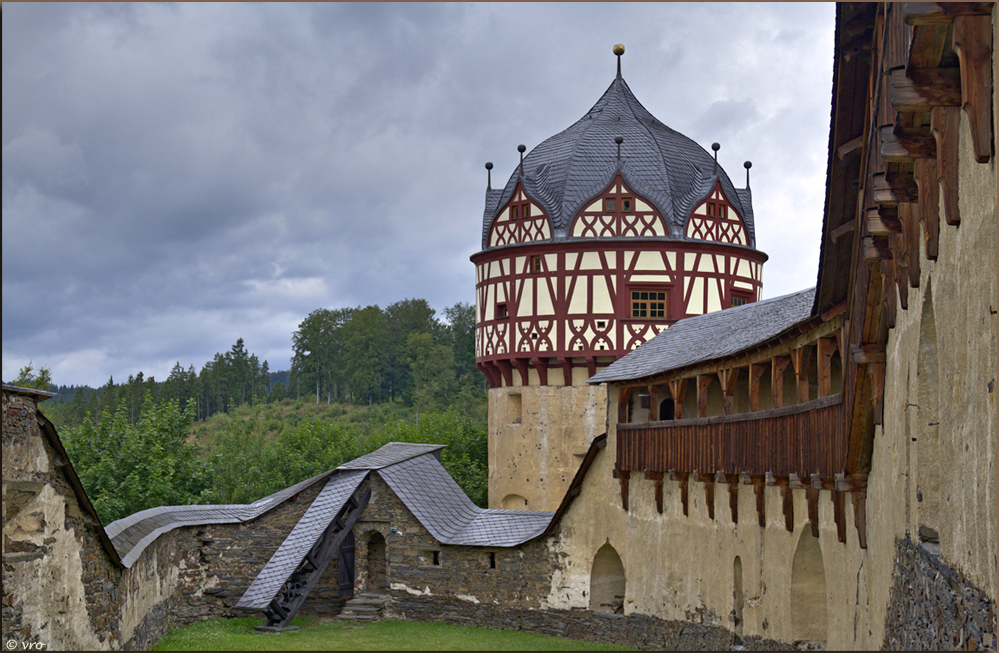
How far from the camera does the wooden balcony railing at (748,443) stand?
11.7 meters

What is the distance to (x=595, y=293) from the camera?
27.8 metres

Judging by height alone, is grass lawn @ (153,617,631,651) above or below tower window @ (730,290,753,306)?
below

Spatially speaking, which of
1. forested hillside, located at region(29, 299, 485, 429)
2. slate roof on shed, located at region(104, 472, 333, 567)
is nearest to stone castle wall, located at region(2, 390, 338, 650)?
slate roof on shed, located at region(104, 472, 333, 567)

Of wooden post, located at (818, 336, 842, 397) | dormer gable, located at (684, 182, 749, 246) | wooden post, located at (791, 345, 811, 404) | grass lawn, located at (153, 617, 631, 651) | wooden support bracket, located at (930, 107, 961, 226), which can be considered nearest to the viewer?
wooden support bracket, located at (930, 107, 961, 226)

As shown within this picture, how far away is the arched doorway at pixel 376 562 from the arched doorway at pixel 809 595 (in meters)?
12.4

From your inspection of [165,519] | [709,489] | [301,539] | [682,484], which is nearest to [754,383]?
[709,489]

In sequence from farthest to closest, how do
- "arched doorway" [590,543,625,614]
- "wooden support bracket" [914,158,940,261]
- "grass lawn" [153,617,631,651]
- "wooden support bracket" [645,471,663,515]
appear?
"arched doorway" [590,543,625,614] → "wooden support bracket" [645,471,663,515] → "grass lawn" [153,617,631,651] → "wooden support bracket" [914,158,940,261]

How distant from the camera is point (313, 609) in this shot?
79.0 ft

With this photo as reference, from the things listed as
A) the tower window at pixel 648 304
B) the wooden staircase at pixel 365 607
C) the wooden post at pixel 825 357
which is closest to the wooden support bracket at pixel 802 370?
the wooden post at pixel 825 357

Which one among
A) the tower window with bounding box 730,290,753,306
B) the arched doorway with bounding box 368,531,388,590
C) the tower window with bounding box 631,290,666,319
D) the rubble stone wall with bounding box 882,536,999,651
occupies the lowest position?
the arched doorway with bounding box 368,531,388,590

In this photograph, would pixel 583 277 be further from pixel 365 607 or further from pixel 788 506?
Result: pixel 788 506

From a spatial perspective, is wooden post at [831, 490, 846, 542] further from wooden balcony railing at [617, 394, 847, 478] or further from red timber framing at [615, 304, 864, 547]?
wooden balcony railing at [617, 394, 847, 478]

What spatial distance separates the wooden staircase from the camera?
23.2 metres

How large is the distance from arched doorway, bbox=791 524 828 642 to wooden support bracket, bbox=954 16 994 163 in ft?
33.6
